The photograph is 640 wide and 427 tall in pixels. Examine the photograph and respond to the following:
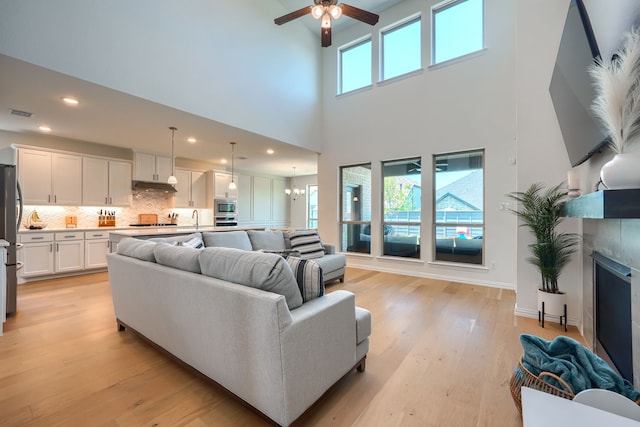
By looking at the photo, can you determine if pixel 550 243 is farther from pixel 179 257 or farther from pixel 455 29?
pixel 455 29

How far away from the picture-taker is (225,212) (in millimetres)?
7277

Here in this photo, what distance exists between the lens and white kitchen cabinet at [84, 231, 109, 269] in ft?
16.4

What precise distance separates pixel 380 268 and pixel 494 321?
258 cm

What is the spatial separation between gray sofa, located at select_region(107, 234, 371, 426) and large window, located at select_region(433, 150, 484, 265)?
3394 millimetres

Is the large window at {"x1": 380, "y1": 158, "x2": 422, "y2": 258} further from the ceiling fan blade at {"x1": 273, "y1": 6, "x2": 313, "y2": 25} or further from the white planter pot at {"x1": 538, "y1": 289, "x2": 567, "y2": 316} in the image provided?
the ceiling fan blade at {"x1": 273, "y1": 6, "x2": 313, "y2": 25}

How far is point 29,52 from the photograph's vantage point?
2480 mm

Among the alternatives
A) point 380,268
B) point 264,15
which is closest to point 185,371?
point 380,268

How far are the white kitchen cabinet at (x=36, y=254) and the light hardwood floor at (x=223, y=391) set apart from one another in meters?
1.62

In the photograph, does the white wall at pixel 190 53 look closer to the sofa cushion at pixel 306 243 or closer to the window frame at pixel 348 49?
the window frame at pixel 348 49

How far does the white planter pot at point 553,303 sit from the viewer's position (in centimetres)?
275

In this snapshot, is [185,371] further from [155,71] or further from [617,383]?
[155,71]

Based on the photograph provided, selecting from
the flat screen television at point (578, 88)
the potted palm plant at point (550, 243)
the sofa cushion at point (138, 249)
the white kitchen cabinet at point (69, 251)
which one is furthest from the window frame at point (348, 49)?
the white kitchen cabinet at point (69, 251)

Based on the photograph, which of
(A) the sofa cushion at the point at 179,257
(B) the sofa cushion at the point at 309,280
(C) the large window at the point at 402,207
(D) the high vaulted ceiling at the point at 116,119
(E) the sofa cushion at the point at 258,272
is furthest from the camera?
(C) the large window at the point at 402,207

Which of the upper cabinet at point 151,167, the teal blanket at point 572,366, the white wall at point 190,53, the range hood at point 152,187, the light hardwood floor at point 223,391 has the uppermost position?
the white wall at point 190,53
